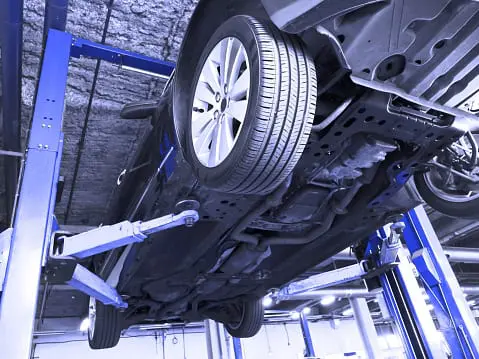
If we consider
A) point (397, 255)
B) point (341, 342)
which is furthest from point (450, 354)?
point (341, 342)

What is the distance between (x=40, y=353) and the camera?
9.26 metres

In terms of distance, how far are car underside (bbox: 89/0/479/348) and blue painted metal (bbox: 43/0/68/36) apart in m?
0.92

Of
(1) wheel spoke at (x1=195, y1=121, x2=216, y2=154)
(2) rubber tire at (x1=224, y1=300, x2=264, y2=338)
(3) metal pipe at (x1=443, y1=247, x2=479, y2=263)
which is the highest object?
(3) metal pipe at (x1=443, y1=247, x2=479, y2=263)

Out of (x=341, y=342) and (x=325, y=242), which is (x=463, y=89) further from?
(x=341, y=342)

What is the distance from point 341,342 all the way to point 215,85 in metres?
14.2

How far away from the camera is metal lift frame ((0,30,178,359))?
169cm

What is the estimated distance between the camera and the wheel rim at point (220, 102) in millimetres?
1545

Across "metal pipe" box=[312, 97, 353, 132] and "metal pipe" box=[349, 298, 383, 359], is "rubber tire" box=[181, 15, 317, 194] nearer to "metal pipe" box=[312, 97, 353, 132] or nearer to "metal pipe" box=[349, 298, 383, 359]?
"metal pipe" box=[312, 97, 353, 132]

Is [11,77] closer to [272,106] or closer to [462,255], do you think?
[272,106]

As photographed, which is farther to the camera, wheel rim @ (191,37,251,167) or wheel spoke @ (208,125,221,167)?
wheel spoke @ (208,125,221,167)

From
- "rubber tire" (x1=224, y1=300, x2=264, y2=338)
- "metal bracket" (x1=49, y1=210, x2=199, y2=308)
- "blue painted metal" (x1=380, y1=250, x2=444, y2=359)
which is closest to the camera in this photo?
"metal bracket" (x1=49, y1=210, x2=199, y2=308)

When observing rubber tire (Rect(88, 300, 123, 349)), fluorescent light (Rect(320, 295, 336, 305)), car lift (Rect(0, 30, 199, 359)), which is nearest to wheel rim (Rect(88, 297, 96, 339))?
rubber tire (Rect(88, 300, 123, 349))

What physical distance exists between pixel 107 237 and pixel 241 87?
111 cm

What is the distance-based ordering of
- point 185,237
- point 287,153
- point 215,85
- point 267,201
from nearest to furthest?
point 287,153, point 215,85, point 267,201, point 185,237
